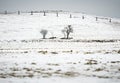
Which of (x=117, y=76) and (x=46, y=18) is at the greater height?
(x=46, y=18)

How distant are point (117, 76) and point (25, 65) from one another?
730 cm

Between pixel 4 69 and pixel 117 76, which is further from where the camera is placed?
pixel 4 69

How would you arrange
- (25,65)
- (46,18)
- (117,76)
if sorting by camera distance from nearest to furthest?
(117,76)
(25,65)
(46,18)

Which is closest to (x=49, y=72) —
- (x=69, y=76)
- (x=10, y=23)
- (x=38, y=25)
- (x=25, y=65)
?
(x=69, y=76)

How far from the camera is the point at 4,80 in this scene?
38.2ft

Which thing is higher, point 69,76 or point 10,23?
point 10,23

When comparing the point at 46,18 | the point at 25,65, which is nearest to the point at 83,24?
the point at 46,18

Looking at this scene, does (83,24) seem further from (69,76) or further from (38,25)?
(69,76)

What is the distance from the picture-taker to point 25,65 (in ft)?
52.3

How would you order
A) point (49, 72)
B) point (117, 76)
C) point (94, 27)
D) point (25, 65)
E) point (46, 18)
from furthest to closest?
point (46, 18)
point (94, 27)
point (25, 65)
point (49, 72)
point (117, 76)

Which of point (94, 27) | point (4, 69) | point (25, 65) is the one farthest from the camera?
point (94, 27)

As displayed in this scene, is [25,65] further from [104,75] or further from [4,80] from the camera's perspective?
[104,75]

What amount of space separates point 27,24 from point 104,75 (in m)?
70.2

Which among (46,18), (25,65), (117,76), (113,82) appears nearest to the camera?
(113,82)
